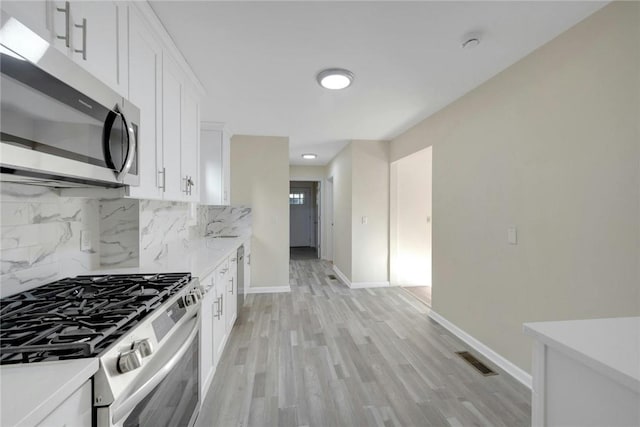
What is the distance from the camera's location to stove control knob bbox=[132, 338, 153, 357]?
2.85ft

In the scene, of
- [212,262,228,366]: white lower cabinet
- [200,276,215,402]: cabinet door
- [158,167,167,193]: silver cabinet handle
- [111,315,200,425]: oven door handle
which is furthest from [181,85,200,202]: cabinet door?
[111,315,200,425]: oven door handle

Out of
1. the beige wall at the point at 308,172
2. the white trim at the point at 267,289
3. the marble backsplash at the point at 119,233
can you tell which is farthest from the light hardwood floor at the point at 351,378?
the beige wall at the point at 308,172

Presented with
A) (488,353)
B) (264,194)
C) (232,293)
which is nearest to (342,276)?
(264,194)

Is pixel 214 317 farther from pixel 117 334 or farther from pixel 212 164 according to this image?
pixel 212 164

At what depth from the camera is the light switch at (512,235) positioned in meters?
2.10

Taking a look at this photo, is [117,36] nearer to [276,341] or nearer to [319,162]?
[276,341]

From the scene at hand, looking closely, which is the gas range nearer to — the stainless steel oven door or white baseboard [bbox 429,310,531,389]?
the stainless steel oven door

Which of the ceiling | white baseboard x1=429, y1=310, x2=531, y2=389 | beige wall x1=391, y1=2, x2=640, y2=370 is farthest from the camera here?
white baseboard x1=429, y1=310, x2=531, y2=389

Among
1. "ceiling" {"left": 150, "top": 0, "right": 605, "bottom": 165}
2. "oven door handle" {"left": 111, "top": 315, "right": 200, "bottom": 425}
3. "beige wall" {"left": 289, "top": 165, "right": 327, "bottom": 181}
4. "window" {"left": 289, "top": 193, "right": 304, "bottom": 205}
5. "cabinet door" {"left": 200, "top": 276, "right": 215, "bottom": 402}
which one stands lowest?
"cabinet door" {"left": 200, "top": 276, "right": 215, "bottom": 402}

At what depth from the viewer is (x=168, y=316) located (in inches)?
45.2

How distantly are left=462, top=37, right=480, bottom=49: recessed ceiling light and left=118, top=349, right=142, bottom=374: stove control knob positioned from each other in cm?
237

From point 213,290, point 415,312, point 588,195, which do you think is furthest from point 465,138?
point 213,290

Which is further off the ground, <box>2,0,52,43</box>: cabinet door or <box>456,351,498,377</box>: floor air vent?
<box>2,0,52,43</box>: cabinet door

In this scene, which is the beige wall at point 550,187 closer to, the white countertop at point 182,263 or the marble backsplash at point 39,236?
the white countertop at point 182,263
